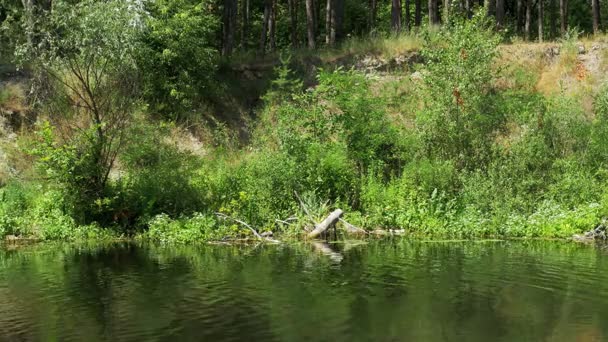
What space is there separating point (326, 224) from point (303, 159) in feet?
11.9

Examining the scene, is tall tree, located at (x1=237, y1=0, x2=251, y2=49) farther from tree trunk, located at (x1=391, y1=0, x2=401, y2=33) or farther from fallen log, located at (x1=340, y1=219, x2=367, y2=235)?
fallen log, located at (x1=340, y1=219, x2=367, y2=235)

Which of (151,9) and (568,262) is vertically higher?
(151,9)

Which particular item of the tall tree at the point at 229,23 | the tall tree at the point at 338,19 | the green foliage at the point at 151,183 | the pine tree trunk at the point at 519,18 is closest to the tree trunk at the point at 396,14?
the tall tree at the point at 338,19

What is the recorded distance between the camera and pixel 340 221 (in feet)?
72.4

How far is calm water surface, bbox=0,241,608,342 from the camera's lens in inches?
417

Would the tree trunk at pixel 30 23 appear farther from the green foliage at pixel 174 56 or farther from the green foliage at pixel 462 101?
the green foliage at pixel 462 101

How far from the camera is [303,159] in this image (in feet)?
79.0

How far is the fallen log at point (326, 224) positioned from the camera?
69.4ft

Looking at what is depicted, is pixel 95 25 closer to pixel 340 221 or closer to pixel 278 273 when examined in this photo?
pixel 340 221

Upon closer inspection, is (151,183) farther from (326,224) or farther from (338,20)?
(338,20)

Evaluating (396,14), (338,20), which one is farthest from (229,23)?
(396,14)

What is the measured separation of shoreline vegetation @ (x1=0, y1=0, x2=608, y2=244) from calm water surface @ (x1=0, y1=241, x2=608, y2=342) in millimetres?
3188

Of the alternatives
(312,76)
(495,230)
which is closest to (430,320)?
(495,230)

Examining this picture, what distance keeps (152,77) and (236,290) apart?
17.4 meters
